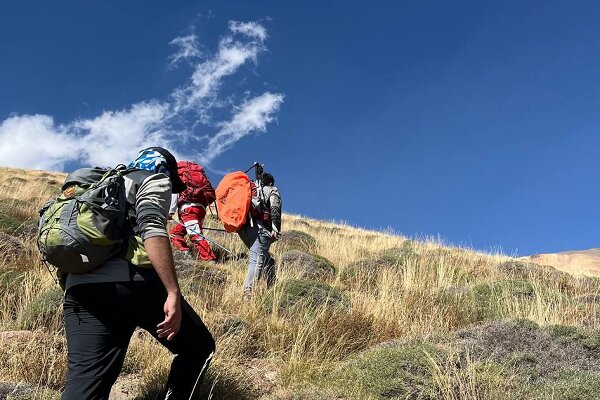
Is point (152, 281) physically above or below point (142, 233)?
below

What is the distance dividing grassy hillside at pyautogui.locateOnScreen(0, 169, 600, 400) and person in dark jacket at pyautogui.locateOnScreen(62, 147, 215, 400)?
0.88 m

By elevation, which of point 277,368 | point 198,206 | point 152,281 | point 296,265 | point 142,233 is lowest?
point 277,368

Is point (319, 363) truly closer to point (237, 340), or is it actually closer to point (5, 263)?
point (237, 340)

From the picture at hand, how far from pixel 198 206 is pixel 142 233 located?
646cm

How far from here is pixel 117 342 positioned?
8.98 ft

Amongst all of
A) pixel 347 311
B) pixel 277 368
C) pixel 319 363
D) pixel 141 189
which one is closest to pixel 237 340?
pixel 277 368

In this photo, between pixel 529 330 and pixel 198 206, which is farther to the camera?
pixel 198 206

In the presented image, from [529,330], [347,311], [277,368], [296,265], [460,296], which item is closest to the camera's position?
[277,368]

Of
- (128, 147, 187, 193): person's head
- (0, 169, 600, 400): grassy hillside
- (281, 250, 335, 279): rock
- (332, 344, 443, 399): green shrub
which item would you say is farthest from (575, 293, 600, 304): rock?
(128, 147, 187, 193): person's head

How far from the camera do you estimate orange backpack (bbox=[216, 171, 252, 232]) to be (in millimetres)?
6730

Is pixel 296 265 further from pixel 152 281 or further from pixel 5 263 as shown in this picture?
pixel 152 281

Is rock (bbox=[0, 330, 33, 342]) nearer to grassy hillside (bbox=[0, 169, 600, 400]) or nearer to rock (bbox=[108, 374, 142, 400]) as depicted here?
grassy hillside (bbox=[0, 169, 600, 400])

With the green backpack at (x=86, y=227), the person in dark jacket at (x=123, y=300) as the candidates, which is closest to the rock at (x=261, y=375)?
the person in dark jacket at (x=123, y=300)

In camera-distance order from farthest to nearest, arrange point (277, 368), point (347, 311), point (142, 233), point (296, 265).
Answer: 1. point (296, 265)
2. point (347, 311)
3. point (277, 368)
4. point (142, 233)
